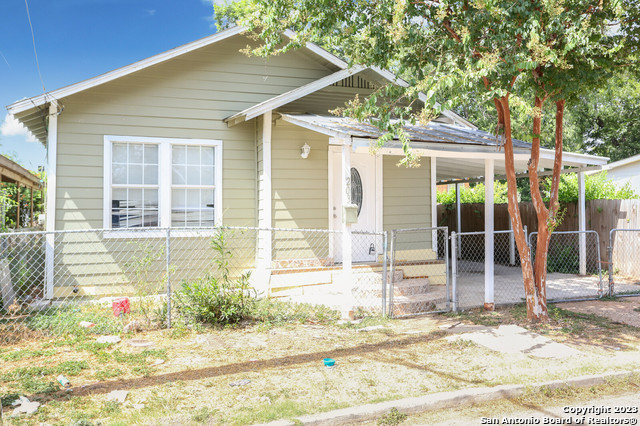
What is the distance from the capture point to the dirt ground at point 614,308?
23.0ft

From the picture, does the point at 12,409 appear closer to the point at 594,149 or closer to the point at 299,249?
the point at 299,249

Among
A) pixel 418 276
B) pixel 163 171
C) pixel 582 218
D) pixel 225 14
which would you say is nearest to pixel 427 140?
pixel 418 276

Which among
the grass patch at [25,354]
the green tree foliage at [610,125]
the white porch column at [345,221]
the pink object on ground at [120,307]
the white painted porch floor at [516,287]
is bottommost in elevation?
the grass patch at [25,354]

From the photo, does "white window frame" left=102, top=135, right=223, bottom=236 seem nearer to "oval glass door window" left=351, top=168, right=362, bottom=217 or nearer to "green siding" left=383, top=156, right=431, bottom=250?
"oval glass door window" left=351, top=168, right=362, bottom=217

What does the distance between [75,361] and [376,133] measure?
4.87 m

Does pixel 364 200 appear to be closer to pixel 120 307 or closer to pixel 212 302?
pixel 212 302

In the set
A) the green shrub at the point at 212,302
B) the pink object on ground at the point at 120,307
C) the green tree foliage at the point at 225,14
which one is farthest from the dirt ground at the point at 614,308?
the green tree foliage at the point at 225,14

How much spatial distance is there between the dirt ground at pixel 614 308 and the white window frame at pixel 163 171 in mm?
6411

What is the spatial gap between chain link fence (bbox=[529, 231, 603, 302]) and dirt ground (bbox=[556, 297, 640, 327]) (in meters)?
0.38

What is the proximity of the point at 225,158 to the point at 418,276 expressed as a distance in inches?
175

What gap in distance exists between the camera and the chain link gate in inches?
292

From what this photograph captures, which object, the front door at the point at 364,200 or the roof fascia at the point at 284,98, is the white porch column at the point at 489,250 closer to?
the front door at the point at 364,200

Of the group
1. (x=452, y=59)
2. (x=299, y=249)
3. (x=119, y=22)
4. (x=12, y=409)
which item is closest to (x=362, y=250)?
(x=299, y=249)

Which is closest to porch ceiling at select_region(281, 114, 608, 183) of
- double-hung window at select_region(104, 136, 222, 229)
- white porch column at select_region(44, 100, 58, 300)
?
double-hung window at select_region(104, 136, 222, 229)
